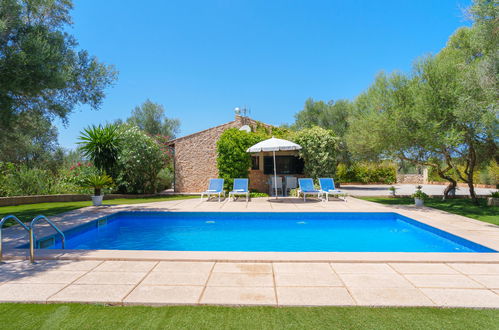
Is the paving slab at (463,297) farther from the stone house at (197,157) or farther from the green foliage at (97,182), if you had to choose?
the stone house at (197,157)

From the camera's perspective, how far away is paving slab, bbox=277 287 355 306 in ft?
10.1

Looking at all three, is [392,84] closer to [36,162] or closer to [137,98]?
[36,162]

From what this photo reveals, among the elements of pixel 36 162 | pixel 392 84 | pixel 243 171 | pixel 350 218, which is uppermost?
pixel 392 84

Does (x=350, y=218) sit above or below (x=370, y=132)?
below

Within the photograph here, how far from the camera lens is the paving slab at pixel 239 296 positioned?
3.10 metres

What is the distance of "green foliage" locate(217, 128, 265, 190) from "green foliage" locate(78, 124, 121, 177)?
583cm

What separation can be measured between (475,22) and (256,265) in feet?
28.2

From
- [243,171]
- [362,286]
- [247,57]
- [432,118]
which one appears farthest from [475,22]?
[247,57]

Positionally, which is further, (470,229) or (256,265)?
(470,229)

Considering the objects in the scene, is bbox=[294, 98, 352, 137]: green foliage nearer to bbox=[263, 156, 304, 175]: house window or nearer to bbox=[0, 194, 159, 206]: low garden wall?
bbox=[263, 156, 304, 175]: house window

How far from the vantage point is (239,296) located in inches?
128

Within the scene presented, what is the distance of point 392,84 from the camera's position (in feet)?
35.3

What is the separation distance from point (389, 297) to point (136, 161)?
14.3 m

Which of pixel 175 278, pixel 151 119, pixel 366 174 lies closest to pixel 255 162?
pixel 175 278
